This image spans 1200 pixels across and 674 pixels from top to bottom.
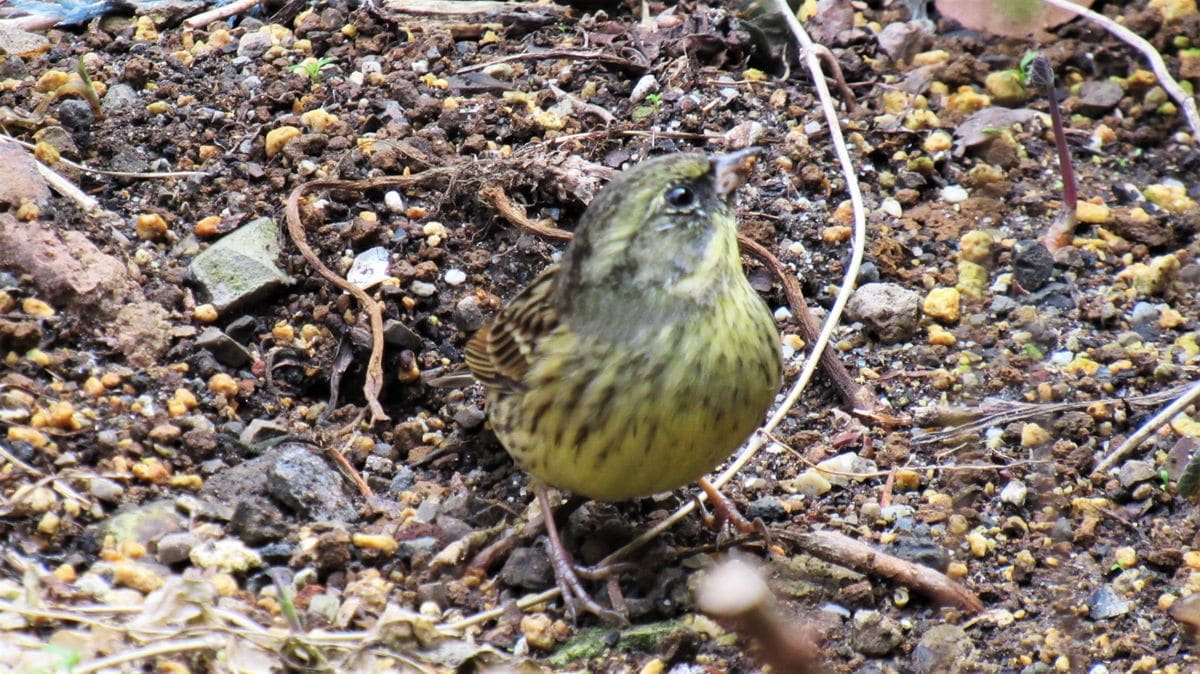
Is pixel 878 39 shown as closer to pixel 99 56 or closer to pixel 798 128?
pixel 798 128

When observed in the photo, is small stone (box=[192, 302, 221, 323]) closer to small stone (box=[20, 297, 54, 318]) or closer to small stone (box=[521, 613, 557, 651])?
small stone (box=[20, 297, 54, 318])

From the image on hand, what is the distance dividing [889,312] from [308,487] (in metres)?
2.05

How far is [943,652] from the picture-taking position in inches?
136

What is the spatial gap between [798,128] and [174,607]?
3163 millimetres

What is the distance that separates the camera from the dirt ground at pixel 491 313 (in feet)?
11.7

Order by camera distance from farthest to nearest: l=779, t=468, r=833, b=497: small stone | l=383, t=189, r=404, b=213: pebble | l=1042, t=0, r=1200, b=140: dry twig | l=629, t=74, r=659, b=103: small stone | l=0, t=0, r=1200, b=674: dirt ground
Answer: l=629, t=74, r=659, b=103: small stone
l=1042, t=0, r=1200, b=140: dry twig
l=383, t=189, r=404, b=213: pebble
l=779, t=468, r=833, b=497: small stone
l=0, t=0, r=1200, b=674: dirt ground

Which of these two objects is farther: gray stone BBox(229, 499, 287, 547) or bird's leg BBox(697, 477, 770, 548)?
bird's leg BBox(697, 477, 770, 548)

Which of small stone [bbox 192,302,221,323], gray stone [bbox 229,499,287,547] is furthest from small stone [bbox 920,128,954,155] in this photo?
gray stone [bbox 229,499,287,547]

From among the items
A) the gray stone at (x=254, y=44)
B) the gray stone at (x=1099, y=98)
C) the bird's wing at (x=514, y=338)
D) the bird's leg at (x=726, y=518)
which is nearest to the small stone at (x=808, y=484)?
the bird's leg at (x=726, y=518)

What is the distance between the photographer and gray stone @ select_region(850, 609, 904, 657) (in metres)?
3.50

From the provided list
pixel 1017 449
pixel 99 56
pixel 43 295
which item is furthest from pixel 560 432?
pixel 99 56

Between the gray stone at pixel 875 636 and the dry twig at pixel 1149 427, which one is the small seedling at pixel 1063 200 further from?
the gray stone at pixel 875 636

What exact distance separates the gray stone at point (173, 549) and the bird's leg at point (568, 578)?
3.30 feet

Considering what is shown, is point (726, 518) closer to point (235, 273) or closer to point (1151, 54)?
point (235, 273)
